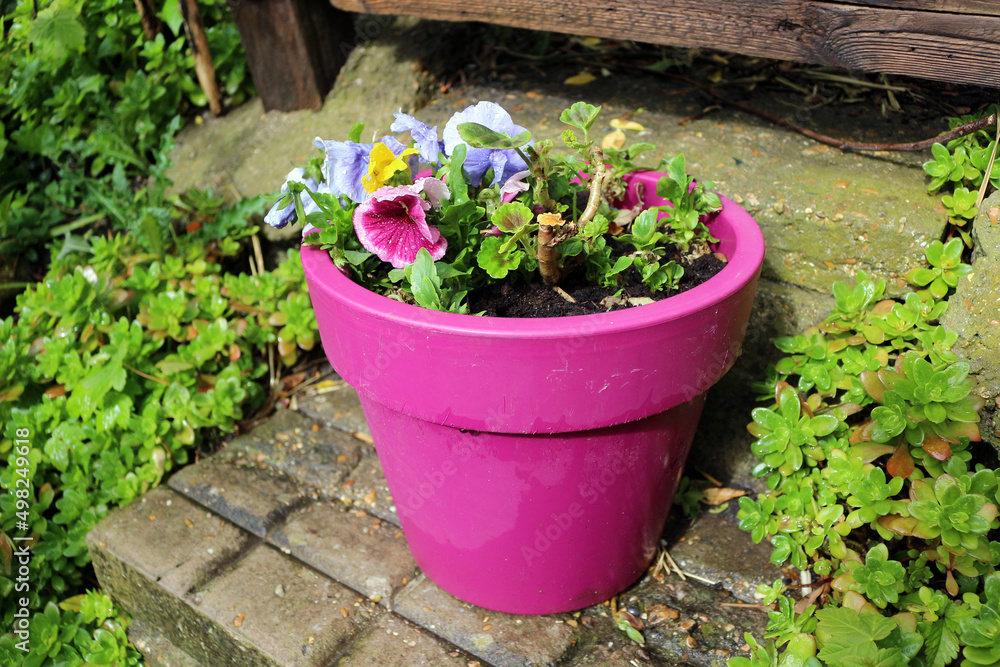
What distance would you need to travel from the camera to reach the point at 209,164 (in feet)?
8.32

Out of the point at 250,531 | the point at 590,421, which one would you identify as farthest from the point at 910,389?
the point at 250,531

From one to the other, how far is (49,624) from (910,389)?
1.81 m

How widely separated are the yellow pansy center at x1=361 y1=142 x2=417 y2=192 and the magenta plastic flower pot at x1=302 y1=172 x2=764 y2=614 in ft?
0.55

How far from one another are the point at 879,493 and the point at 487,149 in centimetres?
92

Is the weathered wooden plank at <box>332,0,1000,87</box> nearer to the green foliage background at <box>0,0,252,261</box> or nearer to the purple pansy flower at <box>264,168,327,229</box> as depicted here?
the purple pansy flower at <box>264,168,327,229</box>

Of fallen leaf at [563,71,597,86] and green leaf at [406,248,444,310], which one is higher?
green leaf at [406,248,444,310]

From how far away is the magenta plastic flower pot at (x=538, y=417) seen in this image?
3.63ft

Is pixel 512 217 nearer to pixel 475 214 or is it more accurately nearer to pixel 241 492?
→ pixel 475 214

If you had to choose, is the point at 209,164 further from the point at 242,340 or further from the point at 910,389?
the point at 910,389

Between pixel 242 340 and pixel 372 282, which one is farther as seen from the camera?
pixel 242 340

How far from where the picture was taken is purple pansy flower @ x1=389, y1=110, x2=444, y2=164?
4.36 ft

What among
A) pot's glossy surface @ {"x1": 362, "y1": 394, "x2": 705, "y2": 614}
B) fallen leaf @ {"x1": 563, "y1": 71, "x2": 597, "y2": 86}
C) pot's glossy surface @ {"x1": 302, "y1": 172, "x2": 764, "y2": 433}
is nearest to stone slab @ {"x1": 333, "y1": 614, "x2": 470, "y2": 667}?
pot's glossy surface @ {"x1": 362, "y1": 394, "x2": 705, "y2": 614}

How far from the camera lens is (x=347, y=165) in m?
1.29

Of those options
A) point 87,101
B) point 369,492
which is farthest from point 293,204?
point 87,101
